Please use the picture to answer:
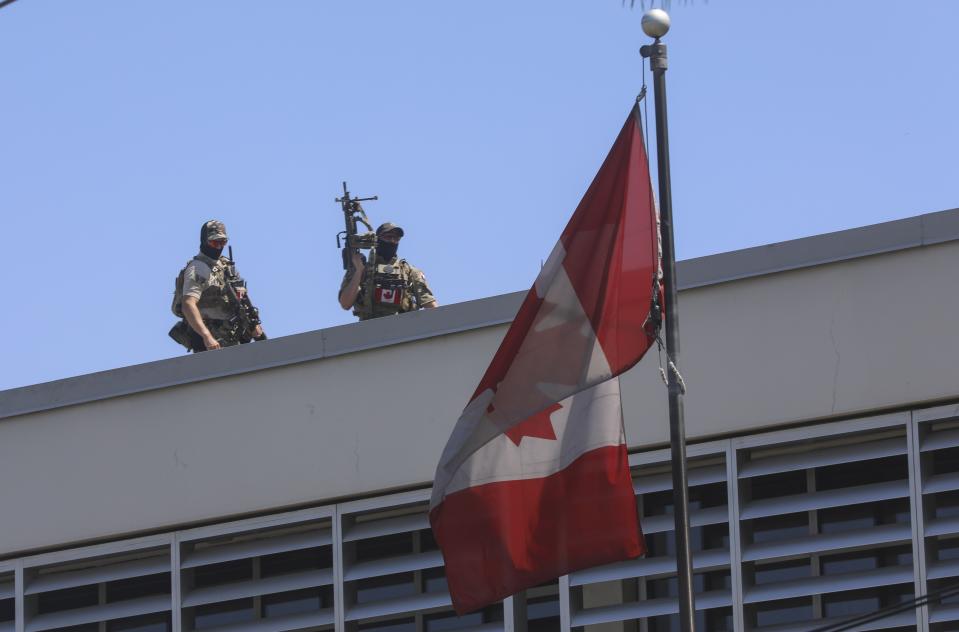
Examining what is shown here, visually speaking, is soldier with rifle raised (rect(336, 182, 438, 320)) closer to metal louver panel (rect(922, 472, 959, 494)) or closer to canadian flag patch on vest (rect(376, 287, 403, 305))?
canadian flag patch on vest (rect(376, 287, 403, 305))

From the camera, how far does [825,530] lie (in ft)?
40.7

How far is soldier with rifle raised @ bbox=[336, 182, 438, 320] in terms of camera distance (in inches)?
609

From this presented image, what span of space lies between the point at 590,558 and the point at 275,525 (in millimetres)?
3853

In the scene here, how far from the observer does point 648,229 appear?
10.5 meters

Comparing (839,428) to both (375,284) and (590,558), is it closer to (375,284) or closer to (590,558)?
(590,558)

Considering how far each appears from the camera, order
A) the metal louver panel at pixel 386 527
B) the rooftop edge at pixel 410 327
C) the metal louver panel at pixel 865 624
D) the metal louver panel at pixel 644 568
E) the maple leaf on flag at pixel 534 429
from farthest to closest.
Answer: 1. the metal louver panel at pixel 386 527
2. the metal louver panel at pixel 644 568
3. the rooftop edge at pixel 410 327
4. the metal louver panel at pixel 865 624
5. the maple leaf on flag at pixel 534 429

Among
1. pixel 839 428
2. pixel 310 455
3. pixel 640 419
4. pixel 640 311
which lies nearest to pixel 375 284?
pixel 310 455

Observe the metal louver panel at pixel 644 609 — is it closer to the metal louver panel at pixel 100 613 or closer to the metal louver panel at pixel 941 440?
the metal louver panel at pixel 941 440

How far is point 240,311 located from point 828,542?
17.3 feet

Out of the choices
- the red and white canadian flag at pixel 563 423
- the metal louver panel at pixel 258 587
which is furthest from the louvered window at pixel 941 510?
the metal louver panel at pixel 258 587

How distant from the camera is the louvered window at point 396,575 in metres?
13.4

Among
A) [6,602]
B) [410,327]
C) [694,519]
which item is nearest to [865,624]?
[694,519]

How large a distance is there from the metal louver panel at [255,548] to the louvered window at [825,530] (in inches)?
113

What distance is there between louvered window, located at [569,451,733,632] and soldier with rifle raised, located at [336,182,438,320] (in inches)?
124
